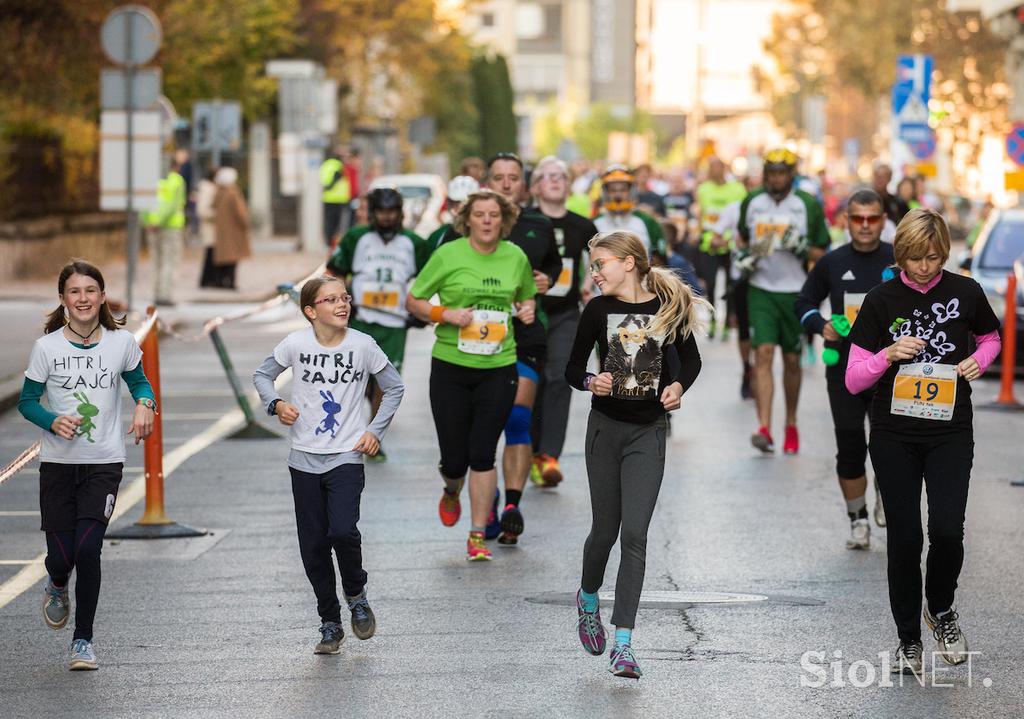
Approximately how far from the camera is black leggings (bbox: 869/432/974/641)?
7344mm

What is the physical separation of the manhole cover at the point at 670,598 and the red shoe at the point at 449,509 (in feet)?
4.22

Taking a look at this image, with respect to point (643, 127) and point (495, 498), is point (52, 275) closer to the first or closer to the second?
point (495, 498)

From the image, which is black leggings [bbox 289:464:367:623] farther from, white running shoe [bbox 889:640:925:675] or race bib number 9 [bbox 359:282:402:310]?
race bib number 9 [bbox 359:282:402:310]

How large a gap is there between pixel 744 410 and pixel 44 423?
9.28m

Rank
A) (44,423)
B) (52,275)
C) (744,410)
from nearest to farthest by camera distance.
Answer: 1. (44,423)
2. (744,410)
3. (52,275)

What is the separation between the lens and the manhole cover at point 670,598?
8.66 metres

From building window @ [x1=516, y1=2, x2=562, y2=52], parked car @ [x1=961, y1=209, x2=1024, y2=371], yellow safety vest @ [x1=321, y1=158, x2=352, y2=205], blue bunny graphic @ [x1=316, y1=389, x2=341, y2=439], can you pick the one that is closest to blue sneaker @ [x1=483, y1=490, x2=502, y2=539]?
blue bunny graphic @ [x1=316, y1=389, x2=341, y2=439]

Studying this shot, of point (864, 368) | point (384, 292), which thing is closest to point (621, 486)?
point (864, 368)

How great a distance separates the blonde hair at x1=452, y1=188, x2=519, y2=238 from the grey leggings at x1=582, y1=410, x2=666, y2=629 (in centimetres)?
239

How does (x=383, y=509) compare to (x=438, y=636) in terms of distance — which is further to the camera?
(x=383, y=509)

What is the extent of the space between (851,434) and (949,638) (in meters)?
2.72

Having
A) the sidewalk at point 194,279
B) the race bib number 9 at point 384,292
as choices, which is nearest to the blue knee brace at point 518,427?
the race bib number 9 at point 384,292

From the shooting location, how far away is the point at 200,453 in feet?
45.6

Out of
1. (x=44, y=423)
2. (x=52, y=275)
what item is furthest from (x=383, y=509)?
(x=52, y=275)
